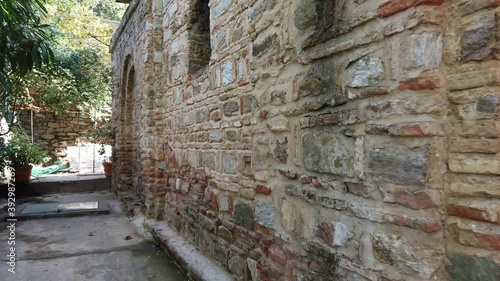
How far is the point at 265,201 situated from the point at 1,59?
2.62 metres

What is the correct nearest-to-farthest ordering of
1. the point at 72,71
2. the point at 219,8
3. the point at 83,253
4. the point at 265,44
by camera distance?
the point at 265,44
the point at 219,8
the point at 83,253
the point at 72,71

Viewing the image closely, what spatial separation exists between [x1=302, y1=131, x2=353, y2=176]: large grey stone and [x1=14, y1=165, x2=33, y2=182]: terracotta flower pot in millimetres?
7935

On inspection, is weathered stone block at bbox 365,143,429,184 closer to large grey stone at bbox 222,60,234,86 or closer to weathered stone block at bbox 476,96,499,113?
weathered stone block at bbox 476,96,499,113

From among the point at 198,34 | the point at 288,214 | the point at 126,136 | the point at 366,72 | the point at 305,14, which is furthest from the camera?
the point at 126,136

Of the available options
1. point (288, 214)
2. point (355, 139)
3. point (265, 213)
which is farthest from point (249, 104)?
point (355, 139)

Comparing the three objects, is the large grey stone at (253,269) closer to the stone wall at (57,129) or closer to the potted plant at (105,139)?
the potted plant at (105,139)

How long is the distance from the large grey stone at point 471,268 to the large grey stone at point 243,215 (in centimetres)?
147

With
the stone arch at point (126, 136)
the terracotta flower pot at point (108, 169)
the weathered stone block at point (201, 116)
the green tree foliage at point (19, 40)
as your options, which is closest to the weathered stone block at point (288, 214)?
the weathered stone block at point (201, 116)

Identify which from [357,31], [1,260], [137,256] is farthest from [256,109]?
[1,260]

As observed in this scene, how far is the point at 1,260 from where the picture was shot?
3.80 m

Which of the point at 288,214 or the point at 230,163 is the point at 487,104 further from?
the point at 230,163

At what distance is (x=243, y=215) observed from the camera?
2.62m

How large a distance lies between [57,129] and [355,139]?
12.7 meters

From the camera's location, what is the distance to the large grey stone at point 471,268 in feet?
3.56
